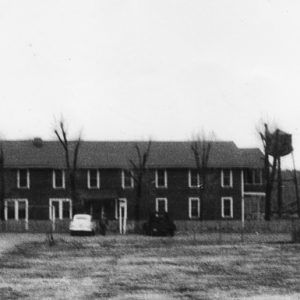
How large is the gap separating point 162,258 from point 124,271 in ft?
17.4

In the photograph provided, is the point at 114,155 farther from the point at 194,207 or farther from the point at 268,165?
the point at 268,165

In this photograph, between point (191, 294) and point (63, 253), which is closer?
point (191, 294)

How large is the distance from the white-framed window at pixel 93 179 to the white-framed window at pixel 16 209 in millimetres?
5388

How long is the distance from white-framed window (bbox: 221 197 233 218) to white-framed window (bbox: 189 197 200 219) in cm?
208

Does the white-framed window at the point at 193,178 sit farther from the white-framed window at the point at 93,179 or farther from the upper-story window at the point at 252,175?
the white-framed window at the point at 93,179

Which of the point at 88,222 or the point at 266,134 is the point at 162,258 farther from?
the point at 266,134

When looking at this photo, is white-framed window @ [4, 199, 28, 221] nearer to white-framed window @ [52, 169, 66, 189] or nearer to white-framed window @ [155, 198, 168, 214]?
white-framed window @ [52, 169, 66, 189]

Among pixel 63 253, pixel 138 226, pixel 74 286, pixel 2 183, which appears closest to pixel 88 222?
pixel 138 226

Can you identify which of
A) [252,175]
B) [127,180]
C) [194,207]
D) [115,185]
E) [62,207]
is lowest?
[194,207]

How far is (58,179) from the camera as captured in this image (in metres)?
63.0

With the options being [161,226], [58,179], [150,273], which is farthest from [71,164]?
[150,273]

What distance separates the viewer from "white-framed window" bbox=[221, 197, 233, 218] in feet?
209

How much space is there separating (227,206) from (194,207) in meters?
2.77

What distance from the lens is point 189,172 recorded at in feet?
210
